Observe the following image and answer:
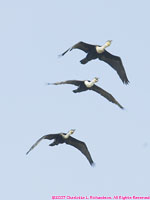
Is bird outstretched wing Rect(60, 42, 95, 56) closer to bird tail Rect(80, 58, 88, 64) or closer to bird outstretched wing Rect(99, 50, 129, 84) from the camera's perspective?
bird tail Rect(80, 58, 88, 64)

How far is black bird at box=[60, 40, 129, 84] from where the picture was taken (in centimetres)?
4625

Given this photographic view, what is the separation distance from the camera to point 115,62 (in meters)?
47.8

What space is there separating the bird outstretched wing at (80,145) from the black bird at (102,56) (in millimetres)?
4194

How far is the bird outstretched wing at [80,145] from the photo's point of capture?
47.9 metres

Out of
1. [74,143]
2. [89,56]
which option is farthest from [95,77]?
[74,143]

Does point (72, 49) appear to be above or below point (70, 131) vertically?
above

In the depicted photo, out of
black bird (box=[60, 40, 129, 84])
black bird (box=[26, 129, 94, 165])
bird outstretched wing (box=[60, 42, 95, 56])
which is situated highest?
bird outstretched wing (box=[60, 42, 95, 56])

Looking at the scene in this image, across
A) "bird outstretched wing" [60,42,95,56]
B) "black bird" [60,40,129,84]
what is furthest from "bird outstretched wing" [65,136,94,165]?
"bird outstretched wing" [60,42,95,56]

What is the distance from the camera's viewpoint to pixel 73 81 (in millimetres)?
46469

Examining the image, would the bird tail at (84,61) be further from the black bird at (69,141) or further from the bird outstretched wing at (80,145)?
the bird outstretched wing at (80,145)

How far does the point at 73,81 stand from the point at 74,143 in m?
3.87

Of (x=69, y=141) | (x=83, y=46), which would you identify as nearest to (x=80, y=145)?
(x=69, y=141)

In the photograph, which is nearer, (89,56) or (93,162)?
(89,56)

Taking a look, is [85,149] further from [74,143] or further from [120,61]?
[120,61]
